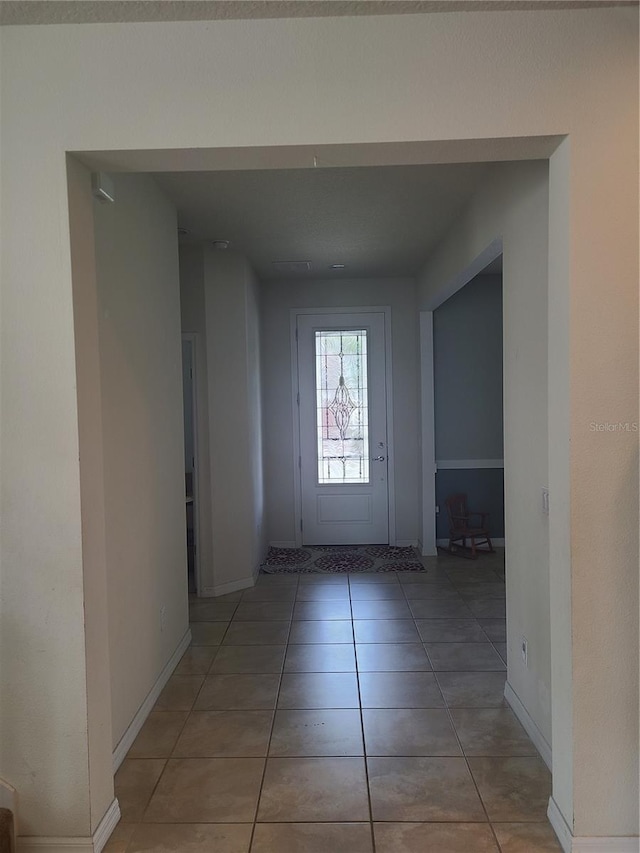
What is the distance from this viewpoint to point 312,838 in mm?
2102

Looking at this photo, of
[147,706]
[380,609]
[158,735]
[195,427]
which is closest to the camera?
[158,735]

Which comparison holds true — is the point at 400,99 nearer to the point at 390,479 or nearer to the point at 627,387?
the point at 627,387

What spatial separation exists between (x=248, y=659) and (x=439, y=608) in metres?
1.51

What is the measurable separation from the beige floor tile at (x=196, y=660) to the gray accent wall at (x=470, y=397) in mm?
3068

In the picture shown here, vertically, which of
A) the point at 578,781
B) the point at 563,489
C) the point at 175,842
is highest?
the point at 563,489

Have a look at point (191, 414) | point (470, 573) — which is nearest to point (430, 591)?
point (470, 573)

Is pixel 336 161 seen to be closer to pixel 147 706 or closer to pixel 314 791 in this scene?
pixel 314 791

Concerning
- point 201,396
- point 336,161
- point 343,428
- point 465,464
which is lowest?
point 465,464

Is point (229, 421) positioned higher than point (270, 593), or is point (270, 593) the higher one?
point (229, 421)

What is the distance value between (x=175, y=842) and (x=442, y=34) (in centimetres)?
276

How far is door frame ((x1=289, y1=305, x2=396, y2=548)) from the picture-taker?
608 centimetres

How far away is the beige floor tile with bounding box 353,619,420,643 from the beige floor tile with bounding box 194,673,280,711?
2.47 ft

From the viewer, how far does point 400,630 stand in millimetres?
3986

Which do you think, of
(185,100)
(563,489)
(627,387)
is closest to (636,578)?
(563,489)
